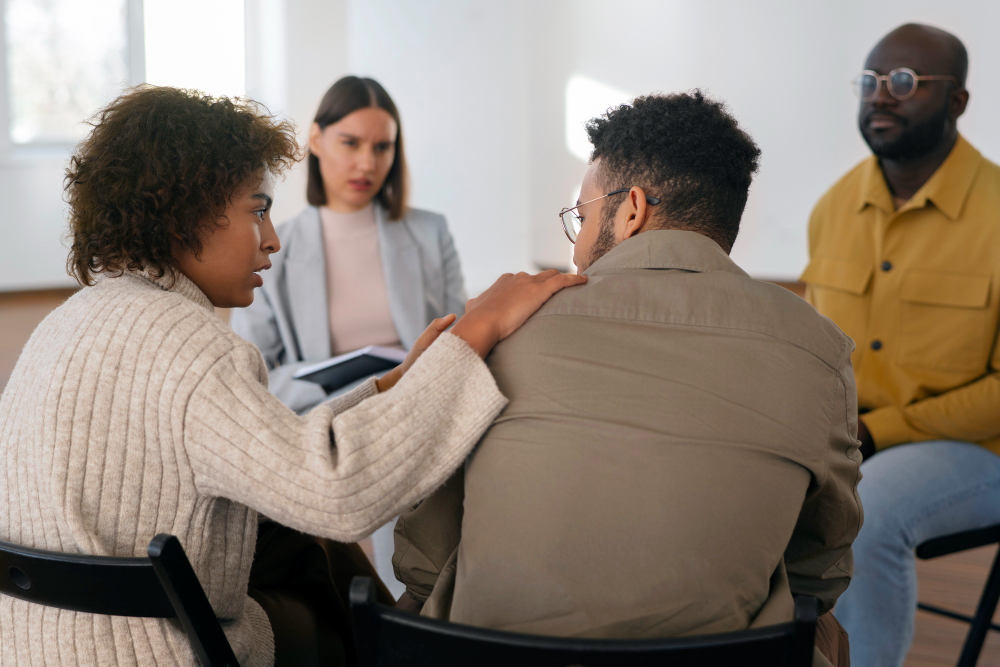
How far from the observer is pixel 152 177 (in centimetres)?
114

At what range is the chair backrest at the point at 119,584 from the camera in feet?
3.04

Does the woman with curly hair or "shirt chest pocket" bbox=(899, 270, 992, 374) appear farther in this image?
"shirt chest pocket" bbox=(899, 270, 992, 374)

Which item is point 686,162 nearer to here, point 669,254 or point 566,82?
point 669,254

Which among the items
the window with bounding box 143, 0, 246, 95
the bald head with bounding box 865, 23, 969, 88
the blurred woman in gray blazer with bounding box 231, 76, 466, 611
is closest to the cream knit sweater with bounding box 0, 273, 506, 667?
the blurred woman in gray blazer with bounding box 231, 76, 466, 611

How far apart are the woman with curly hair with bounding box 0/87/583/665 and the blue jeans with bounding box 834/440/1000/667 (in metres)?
1.10

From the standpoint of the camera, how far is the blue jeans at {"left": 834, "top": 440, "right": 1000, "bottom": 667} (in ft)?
5.97

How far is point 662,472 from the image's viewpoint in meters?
0.93

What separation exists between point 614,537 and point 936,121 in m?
1.65

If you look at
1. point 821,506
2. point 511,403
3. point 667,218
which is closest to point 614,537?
point 511,403

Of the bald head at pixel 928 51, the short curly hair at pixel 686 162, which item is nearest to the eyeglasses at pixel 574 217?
the short curly hair at pixel 686 162

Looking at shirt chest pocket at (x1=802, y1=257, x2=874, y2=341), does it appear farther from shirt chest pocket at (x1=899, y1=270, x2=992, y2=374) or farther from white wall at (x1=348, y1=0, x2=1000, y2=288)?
white wall at (x1=348, y1=0, x2=1000, y2=288)

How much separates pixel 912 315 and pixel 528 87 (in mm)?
Answer: 5066

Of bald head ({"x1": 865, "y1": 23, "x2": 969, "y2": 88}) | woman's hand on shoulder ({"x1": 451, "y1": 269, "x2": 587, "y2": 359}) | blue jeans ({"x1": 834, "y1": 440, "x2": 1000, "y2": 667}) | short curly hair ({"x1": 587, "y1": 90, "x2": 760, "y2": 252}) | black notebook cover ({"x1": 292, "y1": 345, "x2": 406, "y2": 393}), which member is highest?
bald head ({"x1": 865, "y1": 23, "x2": 969, "y2": 88})

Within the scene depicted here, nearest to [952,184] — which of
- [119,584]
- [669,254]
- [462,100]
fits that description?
[669,254]
